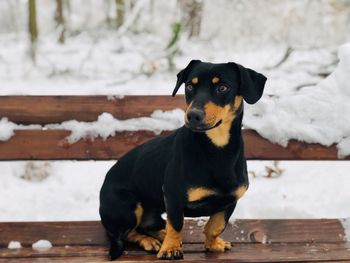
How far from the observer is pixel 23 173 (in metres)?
4.28

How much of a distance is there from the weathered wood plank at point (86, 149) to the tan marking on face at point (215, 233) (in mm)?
658

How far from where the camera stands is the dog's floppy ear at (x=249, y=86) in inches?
81.5

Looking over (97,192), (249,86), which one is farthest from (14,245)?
(97,192)

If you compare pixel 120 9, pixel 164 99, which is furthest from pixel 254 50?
pixel 164 99

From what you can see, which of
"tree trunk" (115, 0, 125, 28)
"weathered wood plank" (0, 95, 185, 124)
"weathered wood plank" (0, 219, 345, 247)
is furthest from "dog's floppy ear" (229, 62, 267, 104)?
"tree trunk" (115, 0, 125, 28)

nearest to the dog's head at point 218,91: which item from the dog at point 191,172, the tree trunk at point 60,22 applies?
the dog at point 191,172

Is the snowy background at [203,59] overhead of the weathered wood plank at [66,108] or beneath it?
beneath

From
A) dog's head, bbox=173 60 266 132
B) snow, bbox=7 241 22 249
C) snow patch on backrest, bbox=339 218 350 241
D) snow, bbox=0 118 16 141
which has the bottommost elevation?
snow, bbox=7 241 22 249

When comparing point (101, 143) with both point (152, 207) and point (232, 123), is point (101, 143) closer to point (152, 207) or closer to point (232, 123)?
point (152, 207)

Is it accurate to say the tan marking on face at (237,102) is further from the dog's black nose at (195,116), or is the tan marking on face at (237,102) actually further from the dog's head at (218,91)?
the dog's black nose at (195,116)

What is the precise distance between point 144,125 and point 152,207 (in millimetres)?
651

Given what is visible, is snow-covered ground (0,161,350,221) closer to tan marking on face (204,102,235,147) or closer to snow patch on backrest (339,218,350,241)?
snow patch on backrest (339,218,350,241)

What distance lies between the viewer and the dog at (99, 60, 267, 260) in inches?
81.2

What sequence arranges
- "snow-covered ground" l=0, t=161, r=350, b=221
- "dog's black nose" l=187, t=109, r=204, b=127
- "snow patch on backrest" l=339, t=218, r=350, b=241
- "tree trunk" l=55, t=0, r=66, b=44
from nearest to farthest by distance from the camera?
"dog's black nose" l=187, t=109, r=204, b=127, "snow patch on backrest" l=339, t=218, r=350, b=241, "snow-covered ground" l=0, t=161, r=350, b=221, "tree trunk" l=55, t=0, r=66, b=44
